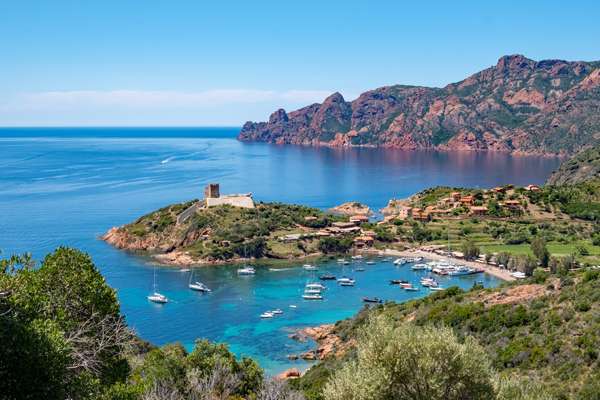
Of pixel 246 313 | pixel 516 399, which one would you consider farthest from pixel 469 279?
pixel 516 399

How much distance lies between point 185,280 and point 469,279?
98.5ft

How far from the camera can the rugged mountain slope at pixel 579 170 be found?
394 feet

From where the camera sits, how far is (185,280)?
63.8 meters

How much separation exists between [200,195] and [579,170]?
79.1 m

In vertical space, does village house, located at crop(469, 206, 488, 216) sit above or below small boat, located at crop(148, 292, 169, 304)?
above

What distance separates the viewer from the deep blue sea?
51094 millimetres

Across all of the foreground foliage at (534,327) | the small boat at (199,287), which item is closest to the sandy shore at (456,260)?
the small boat at (199,287)

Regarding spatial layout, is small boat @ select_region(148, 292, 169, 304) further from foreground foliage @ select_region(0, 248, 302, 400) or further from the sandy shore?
foreground foliage @ select_region(0, 248, 302, 400)

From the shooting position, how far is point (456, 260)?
227ft

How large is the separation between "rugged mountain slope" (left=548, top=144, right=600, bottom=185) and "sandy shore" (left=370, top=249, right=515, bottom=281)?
192 ft

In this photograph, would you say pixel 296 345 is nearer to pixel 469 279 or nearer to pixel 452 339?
pixel 469 279

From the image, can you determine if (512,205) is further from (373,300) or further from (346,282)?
(373,300)

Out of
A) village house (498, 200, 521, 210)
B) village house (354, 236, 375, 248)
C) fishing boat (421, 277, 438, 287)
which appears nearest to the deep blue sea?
fishing boat (421, 277, 438, 287)

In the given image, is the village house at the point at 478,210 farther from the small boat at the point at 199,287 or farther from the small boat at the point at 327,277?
the small boat at the point at 199,287
